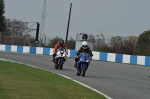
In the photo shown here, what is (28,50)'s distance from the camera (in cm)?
4550

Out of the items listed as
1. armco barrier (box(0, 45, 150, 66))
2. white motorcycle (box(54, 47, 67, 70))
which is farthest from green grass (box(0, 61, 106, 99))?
armco barrier (box(0, 45, 150, 66))

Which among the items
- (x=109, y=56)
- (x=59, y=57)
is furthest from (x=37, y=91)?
(x=109, y=56)

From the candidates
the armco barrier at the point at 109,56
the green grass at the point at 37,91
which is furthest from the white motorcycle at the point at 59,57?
the armco barrier at the point at 109,56

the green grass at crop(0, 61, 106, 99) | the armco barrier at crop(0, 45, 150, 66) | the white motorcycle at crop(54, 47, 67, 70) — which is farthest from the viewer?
the armco barrier at crop(0, 45, 150, 66)

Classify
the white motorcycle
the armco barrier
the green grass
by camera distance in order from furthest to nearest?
the armco barrier < the white motorcycle < the green grass

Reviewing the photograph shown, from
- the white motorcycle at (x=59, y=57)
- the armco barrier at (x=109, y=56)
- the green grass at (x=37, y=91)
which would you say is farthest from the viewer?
the armco barrier at (x=109, y=56)

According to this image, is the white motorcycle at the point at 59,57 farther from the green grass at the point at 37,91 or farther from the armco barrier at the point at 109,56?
the armco barrier at the point at 109,56

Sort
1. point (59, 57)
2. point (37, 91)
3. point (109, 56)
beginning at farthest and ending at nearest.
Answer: point (109, 56), point (59, 57), point (37, 91)

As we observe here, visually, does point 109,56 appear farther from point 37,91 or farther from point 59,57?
point 37,91

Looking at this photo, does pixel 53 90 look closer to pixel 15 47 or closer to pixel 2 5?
pixel 15 47

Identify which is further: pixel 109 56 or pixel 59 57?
pixel 109 56

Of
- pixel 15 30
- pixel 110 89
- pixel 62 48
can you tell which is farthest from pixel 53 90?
pixel 15 30

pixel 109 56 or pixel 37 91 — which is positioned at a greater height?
pixel 109 56

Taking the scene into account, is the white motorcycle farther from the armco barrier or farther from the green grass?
the armco barrier
